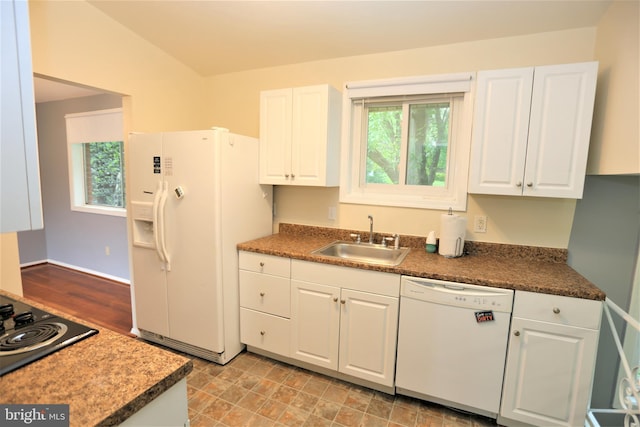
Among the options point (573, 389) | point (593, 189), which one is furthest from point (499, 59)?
point (573, 389)

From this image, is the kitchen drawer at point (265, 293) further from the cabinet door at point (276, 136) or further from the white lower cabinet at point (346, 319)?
the cabinet door at point (276, 136)

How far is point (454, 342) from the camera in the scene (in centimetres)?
185

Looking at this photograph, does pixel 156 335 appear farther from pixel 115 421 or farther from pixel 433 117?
pixel 433 117

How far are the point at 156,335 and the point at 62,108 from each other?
3.61m

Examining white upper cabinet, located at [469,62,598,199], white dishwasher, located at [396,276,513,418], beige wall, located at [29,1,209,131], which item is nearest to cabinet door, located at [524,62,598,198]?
white upper cabinet, located at [469,62,598,199]

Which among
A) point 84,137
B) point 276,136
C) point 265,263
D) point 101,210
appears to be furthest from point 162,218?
point 84,137

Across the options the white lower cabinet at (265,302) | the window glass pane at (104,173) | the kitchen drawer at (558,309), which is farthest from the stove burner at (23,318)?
the window glass pane at (104,173)

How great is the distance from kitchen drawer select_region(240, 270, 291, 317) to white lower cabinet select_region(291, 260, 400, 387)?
0.23 feet

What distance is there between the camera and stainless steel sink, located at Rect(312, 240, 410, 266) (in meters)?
2.40

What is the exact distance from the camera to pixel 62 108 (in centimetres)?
432

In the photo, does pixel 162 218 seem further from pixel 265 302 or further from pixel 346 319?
pixel 346 319

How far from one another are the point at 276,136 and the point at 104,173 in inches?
119

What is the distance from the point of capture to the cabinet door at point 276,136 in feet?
8.16
